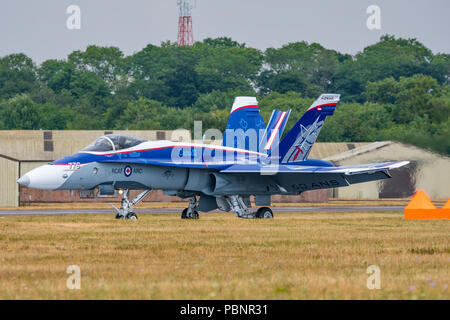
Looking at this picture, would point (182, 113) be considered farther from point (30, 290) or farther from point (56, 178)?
point (30, 290)

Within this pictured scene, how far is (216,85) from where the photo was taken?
121 m

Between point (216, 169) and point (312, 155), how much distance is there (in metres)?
36.9

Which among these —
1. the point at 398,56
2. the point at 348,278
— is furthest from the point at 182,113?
the point at 348,278

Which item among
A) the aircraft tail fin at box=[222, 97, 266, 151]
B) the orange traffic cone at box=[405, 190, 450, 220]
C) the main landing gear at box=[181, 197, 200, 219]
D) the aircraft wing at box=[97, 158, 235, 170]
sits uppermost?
the aircraft tail fin at box=[222, 97, 266, 151]

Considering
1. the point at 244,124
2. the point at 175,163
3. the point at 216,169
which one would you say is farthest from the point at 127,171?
the point at 244,124

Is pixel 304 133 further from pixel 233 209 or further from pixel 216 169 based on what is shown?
pixel 216 169

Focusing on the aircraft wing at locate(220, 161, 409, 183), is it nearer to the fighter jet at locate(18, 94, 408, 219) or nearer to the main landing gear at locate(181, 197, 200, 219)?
the fighter jet at locate(18, 94, 408, 219)

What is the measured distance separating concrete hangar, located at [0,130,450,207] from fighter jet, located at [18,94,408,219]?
57.5 feet

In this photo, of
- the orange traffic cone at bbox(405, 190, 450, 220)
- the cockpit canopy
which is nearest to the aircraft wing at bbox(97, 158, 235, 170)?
the cockpit canopy

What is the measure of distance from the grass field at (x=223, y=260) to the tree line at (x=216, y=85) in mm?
57430

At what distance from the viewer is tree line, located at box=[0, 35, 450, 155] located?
90.6 m

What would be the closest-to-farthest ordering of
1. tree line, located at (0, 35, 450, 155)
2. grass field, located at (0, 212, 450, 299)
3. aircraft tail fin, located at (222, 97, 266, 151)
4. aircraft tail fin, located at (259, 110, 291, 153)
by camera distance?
1. grass field, located at (0, 212, 450, 299)
2. aircraft tail fin, located at (222, 97, 266, 151)
3. aircraft tail fin, located at (259, 110, 291, 153)
4. tree line, located at (0, 35, 450, 155)

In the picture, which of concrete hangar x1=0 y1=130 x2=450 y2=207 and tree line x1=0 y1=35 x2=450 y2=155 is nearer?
concrete hangar x1=0 y1=130 x2=450 y2=207
